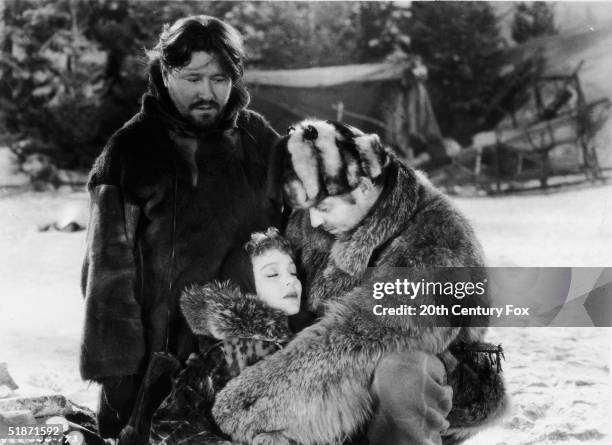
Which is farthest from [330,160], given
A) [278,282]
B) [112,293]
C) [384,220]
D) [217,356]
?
[112,293]

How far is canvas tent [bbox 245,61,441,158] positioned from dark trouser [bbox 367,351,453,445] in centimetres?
69

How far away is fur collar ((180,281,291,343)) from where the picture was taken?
1.73 meters

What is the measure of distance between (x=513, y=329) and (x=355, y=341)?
61 cm

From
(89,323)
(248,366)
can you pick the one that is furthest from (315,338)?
(89,323)

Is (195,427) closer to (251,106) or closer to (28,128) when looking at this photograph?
(251,106)

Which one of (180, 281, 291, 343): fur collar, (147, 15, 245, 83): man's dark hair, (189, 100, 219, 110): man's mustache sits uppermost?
(147, 15, 245, 83): man's dark hair

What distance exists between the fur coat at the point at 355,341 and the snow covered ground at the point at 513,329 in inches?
13.2

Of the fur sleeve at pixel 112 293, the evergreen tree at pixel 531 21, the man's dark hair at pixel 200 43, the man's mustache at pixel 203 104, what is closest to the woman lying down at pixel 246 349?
the fur sleeve at pixel 112 293

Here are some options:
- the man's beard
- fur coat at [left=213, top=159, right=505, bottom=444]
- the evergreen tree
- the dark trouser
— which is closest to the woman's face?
fur coat at [left=213, top=159, right=505, bottom=444]

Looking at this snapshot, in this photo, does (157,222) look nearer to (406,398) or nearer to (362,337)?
(362,337)

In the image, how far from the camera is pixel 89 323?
185cm

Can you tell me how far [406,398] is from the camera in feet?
5.41

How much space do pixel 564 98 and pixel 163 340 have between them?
139cm

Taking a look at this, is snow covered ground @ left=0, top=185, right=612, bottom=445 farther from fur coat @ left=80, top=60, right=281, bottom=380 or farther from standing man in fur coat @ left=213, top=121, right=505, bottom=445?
standing man in fur coat @ left=213, top=121, right=505, bottom=445
